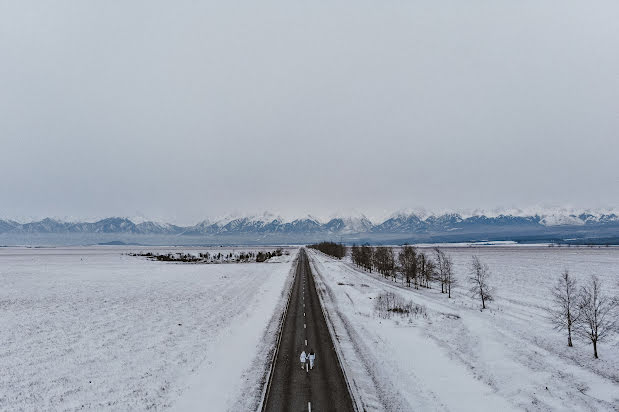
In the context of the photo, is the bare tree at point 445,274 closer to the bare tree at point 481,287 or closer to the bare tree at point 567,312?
the bare tree at point 481,287

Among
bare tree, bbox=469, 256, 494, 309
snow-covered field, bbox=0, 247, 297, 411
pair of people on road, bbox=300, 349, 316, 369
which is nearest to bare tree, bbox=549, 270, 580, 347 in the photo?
bare tree, bbox=469, 256, 494, 309

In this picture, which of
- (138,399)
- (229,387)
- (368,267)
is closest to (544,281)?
(368,267)

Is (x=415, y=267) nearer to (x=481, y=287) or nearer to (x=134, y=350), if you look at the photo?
(x=481, y=287)

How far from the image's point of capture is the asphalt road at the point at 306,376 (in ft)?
59.2

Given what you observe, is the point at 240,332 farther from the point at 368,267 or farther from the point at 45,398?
the point at 368,267

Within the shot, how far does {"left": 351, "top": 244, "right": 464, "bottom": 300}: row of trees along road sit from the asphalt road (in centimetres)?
3268

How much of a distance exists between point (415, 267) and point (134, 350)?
206 ft

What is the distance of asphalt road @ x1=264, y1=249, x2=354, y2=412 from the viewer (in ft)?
59.2

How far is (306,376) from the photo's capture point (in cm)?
2184

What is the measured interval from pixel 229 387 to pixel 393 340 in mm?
17198

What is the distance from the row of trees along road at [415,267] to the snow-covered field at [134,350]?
35701mm

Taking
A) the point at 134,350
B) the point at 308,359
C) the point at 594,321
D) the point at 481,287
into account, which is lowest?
the point at 134,350

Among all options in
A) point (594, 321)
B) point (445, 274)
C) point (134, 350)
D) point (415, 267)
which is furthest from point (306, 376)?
point (415, 267)

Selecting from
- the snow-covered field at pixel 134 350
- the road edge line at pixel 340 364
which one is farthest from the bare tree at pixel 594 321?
the snow-covered field at pixel 134 350
